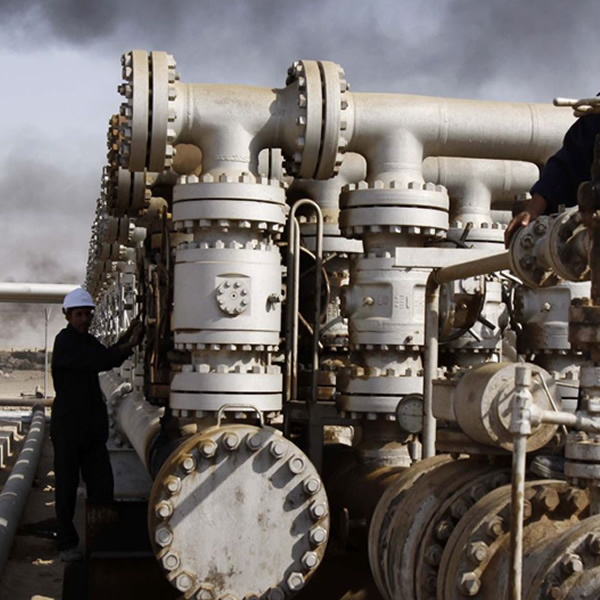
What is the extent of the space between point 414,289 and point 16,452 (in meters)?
9.35

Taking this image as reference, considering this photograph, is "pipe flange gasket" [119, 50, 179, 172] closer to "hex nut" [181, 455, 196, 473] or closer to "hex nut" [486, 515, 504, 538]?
"hex nut" [181, 455, 196, 473]

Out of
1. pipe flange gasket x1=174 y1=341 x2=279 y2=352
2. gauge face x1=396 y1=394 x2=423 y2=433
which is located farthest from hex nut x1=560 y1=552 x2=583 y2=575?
pipe flange gasket x1=174 y1=341 x2=279 y2=352

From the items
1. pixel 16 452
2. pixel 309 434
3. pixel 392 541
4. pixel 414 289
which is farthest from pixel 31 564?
Result: pixel 16 452

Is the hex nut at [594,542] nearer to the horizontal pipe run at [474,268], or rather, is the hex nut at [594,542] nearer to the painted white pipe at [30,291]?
the horizontal pipe run at [474,268]

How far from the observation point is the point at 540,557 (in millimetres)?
2824

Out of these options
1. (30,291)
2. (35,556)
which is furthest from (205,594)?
(30,291)

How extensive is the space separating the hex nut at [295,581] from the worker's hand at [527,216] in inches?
66.0

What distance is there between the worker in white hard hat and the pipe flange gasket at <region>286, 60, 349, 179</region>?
1.86 m

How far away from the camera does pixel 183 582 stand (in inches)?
177

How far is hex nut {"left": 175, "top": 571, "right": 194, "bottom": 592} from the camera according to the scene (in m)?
4.48

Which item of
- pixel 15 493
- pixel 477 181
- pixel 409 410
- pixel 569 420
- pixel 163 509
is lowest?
pixel 15 493

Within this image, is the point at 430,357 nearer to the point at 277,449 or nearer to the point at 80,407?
the point at 277,449

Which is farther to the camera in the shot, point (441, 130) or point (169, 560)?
point (441, 130)

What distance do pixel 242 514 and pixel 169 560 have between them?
0.33 metres
